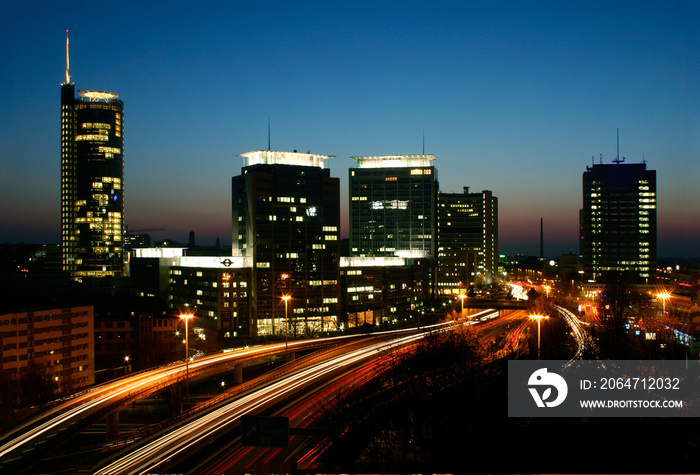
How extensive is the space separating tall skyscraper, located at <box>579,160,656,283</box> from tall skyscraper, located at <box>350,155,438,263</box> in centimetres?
3335

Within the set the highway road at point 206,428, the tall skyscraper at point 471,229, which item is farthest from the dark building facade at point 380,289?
the tall skyscraper at point 471,229

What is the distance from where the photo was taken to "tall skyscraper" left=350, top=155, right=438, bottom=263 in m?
96.0

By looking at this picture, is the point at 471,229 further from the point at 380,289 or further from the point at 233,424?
the point at 233,424

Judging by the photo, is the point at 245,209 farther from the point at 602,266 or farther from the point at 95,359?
the point at 602,266

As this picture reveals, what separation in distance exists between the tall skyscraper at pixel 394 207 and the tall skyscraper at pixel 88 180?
54188 millimetres

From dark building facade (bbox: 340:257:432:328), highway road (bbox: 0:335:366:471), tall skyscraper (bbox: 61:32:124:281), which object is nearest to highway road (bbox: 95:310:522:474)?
highway road (bbox: 0:335:366:471)

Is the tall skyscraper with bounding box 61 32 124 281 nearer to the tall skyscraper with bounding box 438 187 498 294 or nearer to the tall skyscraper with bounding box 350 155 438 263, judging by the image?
the tall skyscraper with bounding box 350 155 438 263

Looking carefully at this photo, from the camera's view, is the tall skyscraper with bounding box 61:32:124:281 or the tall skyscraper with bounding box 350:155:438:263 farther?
the tall skyscraper with bounding box 61:32:124:281

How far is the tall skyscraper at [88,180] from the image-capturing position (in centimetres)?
11006

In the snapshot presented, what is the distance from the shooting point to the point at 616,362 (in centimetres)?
2184

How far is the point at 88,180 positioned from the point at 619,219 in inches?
4339

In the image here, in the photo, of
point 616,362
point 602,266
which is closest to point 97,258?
point 602,266

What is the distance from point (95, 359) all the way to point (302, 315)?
21931 millimetres

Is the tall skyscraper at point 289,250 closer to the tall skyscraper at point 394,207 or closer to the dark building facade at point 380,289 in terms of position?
the dark building facade at point 380,289
